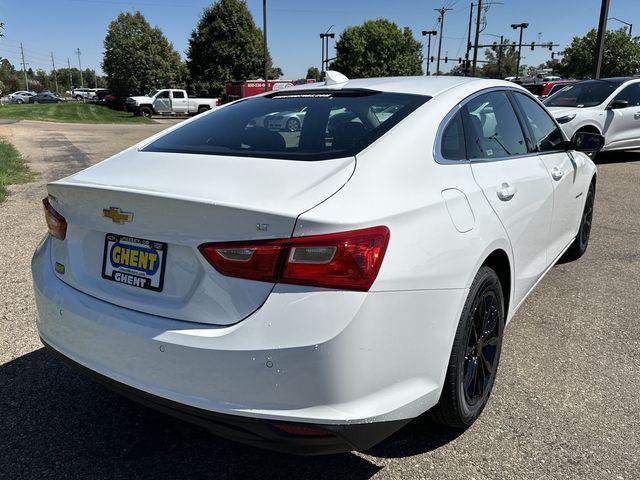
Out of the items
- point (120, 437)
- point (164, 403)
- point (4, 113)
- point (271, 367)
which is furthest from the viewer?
point (4, 113)

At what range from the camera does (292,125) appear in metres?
2.81

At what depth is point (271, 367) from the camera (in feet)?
5.76

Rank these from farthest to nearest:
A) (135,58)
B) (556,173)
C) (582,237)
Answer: (135,58) < (582,237) < (556,173)

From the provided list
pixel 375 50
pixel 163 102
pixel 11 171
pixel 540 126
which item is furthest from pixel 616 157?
pixel 375 50

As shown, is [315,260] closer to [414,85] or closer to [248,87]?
[414,85]

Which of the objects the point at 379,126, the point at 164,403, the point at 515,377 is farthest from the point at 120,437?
the point at 515,377

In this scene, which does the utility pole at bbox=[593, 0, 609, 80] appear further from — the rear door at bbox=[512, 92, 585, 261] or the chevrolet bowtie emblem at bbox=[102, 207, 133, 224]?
the chevrolet bowtie emblem at bbox=[102, 207, 133, 224]

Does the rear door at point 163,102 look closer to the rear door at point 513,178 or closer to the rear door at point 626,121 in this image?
the rear door at point 626,121

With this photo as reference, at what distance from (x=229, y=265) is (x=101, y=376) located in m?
0.77

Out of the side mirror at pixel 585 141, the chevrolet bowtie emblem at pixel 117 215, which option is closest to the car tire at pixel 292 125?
the chevrolet bowtie emblem at pixel 117 215

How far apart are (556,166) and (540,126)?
329 millimetres

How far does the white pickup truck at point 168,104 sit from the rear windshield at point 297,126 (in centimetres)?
3499

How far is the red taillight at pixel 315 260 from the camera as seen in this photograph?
1.76 metres

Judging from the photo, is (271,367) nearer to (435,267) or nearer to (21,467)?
(435,267)
